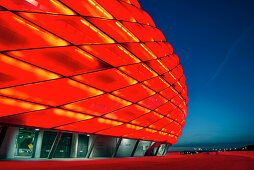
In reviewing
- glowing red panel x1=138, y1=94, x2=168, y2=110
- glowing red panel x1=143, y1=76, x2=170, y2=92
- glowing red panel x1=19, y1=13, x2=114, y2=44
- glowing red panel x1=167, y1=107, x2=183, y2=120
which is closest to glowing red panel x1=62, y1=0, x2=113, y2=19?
glowing red panel x1=19, y1=13, x2=114, y2=44

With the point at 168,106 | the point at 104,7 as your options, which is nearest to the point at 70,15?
the point at 104,7

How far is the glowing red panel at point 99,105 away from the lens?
29.3 ft

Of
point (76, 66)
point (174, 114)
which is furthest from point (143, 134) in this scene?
point (76, 66)

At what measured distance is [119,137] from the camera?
12922 mm

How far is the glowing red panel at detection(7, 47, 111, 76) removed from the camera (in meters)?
6.39

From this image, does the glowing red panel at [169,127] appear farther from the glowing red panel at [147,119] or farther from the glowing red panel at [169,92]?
the glowing red panel at [169,92]

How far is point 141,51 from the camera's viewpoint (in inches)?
420

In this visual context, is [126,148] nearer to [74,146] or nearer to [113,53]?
[74,146]

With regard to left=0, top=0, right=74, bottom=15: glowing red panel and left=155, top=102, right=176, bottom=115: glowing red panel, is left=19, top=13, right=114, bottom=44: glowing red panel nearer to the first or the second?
left=0, top=0, right=74, bottom=15: glowing red panel

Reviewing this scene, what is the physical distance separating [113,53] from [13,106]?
4.94 metres

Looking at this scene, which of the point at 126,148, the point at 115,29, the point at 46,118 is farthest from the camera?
the point at 126,148

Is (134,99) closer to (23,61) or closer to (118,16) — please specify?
(118,16)

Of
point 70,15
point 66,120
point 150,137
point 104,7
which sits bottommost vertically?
point 150,137

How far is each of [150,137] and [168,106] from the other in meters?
3.29
